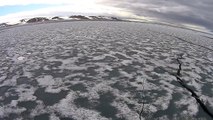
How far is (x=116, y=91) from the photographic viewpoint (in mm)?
6910

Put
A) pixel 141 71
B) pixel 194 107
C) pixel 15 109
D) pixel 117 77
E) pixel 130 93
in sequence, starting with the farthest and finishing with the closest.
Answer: pixel 141 71 < pixel 117 77 < pixel 130 93 < pixel 194 107 < pixel 15 109

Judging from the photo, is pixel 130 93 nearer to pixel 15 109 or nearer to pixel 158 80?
pixel 158 80

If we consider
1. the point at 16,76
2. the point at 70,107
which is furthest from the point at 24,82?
the point at 70,107

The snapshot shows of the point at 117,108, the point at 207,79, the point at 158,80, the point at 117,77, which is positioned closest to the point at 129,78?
the point at 117,77

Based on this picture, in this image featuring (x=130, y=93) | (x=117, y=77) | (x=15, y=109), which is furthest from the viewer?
(x=117, y=77)

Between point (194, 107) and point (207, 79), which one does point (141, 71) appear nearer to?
point (207, 79)

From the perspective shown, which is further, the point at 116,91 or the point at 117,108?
the point at 116,91

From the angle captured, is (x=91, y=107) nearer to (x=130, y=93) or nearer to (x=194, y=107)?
(x=130, y=93)

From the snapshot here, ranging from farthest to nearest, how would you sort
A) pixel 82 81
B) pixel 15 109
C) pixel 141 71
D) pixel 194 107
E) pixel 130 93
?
1. pixel 141 71
2. pixel 82 81
3. pixel 130 93
4. pixel 194 107
5. pixel 15 109

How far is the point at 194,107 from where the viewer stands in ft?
20.1

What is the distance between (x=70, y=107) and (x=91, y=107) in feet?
1.73

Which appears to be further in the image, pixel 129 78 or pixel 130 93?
pixel 129 78

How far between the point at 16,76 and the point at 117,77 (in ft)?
12.1

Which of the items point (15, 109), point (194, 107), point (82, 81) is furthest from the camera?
point (82, 81)
